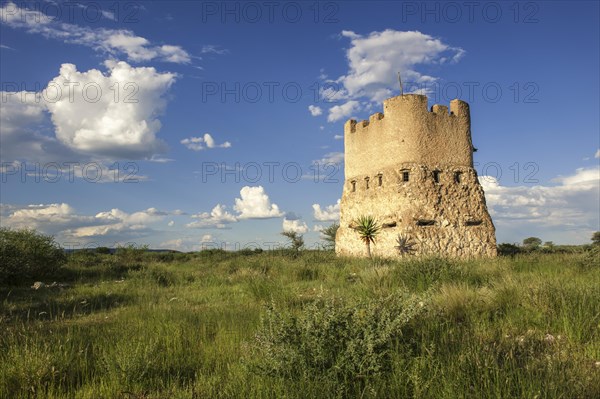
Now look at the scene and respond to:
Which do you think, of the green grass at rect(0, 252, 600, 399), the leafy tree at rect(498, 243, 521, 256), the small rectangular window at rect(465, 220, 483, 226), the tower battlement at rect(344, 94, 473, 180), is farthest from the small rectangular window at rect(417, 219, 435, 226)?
the green grass at rect(0, 252, 600, 399)

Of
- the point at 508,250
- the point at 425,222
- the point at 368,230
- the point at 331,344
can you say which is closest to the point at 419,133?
the point at 425,222

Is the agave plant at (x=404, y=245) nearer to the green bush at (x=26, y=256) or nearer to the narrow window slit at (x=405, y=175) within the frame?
the narrow window slit at (x=405, y=175)

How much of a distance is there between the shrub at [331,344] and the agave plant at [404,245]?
15.4m

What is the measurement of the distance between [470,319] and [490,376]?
216cm

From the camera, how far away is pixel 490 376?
302cm

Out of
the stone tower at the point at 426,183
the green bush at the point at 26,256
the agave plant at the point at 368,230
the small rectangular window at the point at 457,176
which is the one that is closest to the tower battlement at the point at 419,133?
the stone tower at the point at 426,183

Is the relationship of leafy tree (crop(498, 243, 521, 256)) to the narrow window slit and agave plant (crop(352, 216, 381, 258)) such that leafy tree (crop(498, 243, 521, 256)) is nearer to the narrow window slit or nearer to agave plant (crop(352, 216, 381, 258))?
the narrow window slit

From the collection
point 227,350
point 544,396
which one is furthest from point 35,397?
point 544,396

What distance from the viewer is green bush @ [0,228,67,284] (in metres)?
12.5

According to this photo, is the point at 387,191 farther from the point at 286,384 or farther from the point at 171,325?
the point at 286,384

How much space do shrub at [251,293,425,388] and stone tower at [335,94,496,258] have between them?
626 inches

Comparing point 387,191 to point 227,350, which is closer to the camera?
point 227,350

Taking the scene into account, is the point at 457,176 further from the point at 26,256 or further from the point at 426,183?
the point at 26,256

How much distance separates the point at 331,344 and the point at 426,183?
687 inches
